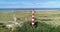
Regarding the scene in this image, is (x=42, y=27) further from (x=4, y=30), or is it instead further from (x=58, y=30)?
(x=4, y=30)

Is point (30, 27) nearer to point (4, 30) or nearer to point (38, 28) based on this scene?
point (38, 28)

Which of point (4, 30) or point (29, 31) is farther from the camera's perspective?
point (4, 30)

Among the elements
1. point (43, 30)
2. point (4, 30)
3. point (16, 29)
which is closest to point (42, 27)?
point (43, 30)

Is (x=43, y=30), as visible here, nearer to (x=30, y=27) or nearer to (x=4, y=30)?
(x=30, y=27)

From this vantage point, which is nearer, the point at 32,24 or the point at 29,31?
the point at 29,31

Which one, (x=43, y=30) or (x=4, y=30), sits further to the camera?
(x=4, y=30)

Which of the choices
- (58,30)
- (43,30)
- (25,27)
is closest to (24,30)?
(25,27)

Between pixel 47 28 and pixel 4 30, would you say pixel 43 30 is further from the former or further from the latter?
pixel 4 30
